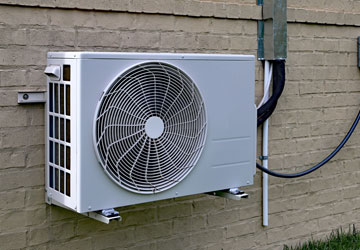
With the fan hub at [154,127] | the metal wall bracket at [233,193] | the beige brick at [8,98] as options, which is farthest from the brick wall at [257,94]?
the fan hub at [154,127]

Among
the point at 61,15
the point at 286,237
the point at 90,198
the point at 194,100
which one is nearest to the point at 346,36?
the point at 286,237

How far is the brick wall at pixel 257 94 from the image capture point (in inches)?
114

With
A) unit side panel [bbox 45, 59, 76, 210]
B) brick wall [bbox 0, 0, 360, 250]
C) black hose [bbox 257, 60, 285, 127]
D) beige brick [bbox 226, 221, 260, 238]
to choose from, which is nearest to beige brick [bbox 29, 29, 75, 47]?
brick wall [bbox 0, 0, 360, 250]

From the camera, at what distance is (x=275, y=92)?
3797 mm

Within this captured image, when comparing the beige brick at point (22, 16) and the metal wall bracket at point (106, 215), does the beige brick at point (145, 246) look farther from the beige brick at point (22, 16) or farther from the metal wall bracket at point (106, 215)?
the beige brick at point (22, 16)

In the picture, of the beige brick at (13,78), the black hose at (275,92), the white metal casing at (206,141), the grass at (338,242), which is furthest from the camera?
the grass at (338,242)

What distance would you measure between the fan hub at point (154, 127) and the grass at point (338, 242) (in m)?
1.74

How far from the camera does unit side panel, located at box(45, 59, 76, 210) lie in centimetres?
265

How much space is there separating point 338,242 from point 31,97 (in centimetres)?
253

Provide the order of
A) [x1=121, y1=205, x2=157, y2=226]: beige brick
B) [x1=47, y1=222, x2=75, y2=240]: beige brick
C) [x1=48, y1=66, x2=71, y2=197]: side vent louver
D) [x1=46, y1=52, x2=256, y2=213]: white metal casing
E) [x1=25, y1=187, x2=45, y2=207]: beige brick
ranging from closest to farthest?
1. [x1=46, y1=52, x2=256, y2=213]: white metal casing
2. [x1=48, y1=66, x2=71, y2=197]: side vent louver
3. [x1=25, y1=187, x2=45, y2=207]: beige brick
4. [x1=47, y1=222, x2=75, y2=240]: beige brick
5. [x1=121, y1=205, x2=157, y2=226]: beige brick

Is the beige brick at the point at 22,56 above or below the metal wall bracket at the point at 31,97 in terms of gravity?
above

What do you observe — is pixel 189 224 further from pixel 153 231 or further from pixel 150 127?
pixel 150 127

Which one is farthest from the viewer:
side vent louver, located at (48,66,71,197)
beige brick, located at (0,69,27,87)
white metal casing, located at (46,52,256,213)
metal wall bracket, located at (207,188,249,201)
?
metal wall bracket, located at (207,188,249,201)

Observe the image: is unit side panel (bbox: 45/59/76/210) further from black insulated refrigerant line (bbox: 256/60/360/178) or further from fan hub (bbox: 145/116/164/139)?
black insulated refrigerant line (bbox: 256/60/360/178)
